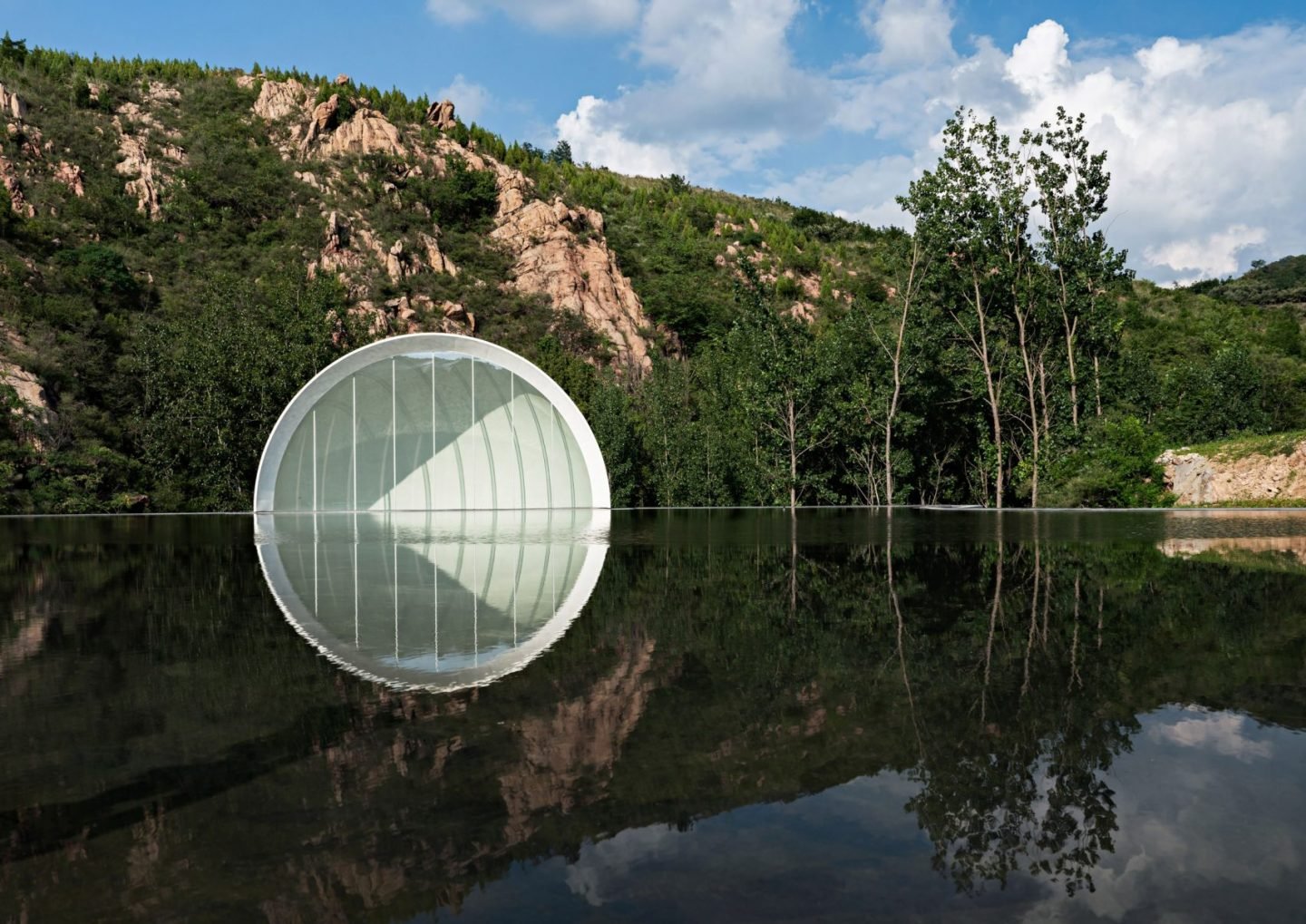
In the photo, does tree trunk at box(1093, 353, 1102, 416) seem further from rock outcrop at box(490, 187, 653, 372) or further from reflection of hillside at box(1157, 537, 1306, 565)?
rock outcrop at box(490, 187, 653, 372)

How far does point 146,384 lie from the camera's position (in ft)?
88.3

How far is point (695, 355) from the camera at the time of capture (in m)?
46.6

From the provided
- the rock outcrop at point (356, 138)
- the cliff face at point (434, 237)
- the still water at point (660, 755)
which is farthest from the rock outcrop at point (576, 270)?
the still water at point (660, 755)

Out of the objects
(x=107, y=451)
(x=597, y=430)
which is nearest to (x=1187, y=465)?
(x=597, y=430)

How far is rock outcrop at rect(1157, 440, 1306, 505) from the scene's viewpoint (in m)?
20.8

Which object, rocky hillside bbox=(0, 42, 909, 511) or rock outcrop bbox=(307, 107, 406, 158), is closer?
rocky hillside bbox=(0, 42, 909, 511)

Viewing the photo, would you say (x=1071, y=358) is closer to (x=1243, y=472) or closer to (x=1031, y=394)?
(x=1031, y=394)

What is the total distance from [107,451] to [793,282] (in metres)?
38.5

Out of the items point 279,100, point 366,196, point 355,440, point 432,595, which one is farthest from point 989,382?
point 279,100

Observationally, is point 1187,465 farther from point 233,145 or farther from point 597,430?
point 233,145

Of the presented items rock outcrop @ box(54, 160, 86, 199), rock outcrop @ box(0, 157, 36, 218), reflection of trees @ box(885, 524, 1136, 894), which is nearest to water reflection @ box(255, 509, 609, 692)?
reflection of trees @ box(885, 524, 1136, 894)

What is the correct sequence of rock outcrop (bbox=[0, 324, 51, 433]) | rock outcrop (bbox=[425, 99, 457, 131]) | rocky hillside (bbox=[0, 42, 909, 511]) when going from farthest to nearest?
rock outcrop (bbox=[425, 99, 457, 131]), rocky hillside (bbox=[0, 42, 909, 511]), rock outcrop (bbox=[0, 324, 51, 433])

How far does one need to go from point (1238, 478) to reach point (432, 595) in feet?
67.5

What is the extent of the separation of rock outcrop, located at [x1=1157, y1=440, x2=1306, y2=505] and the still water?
1609 cm
